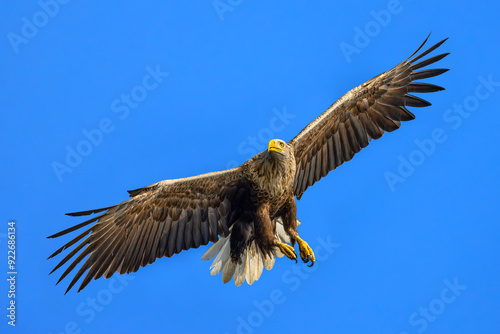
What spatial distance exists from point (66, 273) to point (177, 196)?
142 centimetres

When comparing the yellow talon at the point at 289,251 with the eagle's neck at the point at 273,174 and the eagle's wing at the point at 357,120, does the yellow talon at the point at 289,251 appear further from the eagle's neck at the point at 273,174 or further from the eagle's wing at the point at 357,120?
the eagle's wing at the point at 357,120

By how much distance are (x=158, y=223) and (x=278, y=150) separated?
1.67 m

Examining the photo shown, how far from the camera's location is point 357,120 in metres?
10.9

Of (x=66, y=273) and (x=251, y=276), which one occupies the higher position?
(x=66, y=273)

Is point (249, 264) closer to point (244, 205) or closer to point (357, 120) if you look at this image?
point (244, 205)

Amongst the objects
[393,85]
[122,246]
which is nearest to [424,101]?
[393,85]

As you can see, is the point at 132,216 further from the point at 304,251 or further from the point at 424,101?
the point at 424,101

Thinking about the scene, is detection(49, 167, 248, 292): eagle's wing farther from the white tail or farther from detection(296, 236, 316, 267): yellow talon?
detection(296, 236, 316, 267): yellow talon

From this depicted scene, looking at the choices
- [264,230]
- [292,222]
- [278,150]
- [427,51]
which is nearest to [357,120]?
[427,51]

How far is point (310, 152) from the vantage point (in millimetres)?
11023

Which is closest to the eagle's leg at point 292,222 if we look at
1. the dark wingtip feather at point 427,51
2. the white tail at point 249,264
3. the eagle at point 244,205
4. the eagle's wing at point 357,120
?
the eagle at point 244,205

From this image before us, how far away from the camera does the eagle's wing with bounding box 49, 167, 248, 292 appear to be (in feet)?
34.9

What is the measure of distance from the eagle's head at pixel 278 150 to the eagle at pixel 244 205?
1.0 inches

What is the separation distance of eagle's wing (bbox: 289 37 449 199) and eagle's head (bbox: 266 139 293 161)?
502 mm
